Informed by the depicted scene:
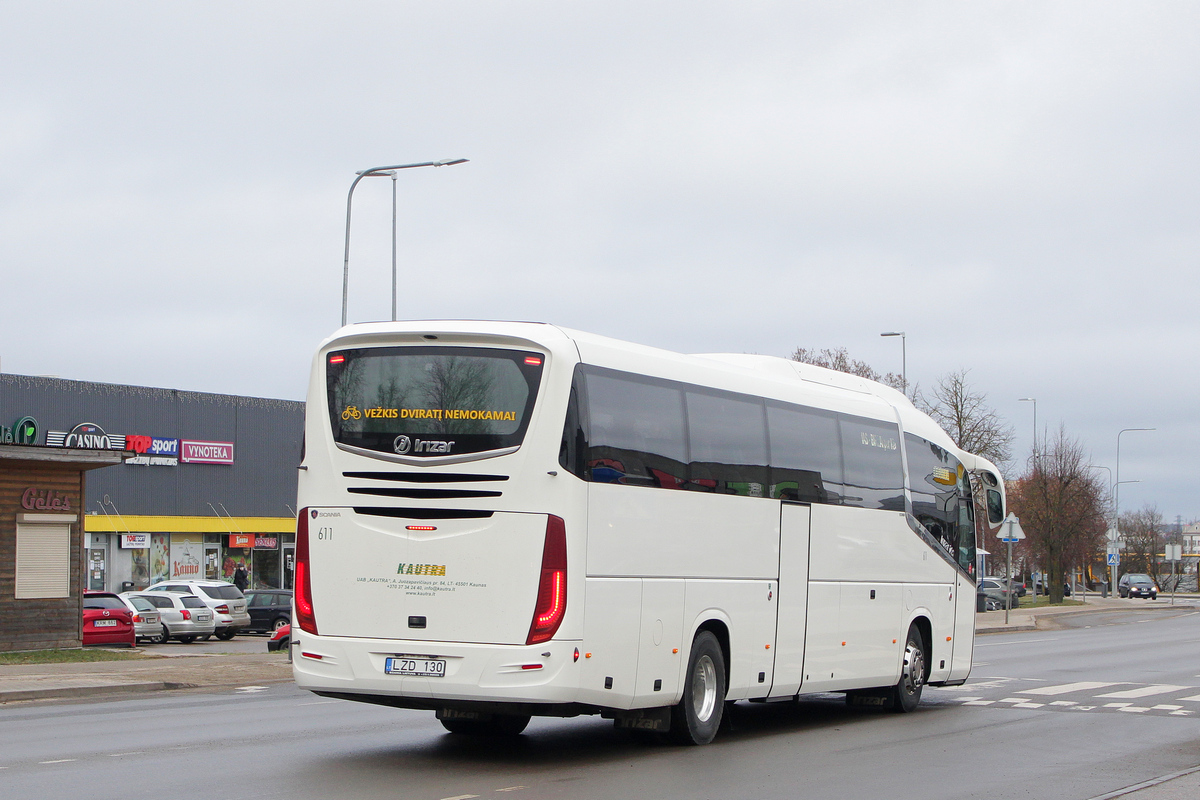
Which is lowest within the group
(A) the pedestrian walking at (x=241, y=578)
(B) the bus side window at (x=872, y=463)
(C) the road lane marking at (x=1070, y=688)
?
(A) the pedestrian walking at (x=241, y=578)

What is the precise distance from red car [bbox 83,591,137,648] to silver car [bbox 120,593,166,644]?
2.62 meters

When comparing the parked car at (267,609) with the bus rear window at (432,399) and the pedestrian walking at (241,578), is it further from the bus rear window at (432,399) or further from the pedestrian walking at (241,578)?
the bus rear window at (432,399)

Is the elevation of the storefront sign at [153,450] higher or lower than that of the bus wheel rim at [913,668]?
higher

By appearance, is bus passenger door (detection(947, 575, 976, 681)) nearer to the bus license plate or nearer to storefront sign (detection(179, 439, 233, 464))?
the bus license plate

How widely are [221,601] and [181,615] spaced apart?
1.73 m

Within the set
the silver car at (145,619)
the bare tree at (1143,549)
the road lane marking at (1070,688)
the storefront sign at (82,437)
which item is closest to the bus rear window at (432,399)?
the road lane marking at (1070,688)

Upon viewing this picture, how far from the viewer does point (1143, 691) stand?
1970cm

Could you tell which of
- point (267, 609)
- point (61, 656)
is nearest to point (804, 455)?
point (61, 656)

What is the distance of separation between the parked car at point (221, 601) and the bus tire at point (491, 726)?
24312mm

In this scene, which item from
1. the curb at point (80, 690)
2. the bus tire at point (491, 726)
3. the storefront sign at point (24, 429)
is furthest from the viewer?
the storefront sign at point (24, 429)

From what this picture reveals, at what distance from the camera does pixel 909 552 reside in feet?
54.6

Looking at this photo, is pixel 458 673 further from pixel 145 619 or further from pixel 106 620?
pixel 145 619

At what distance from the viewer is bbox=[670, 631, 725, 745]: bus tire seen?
12461 mm

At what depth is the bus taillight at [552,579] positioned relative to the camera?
1083 centimetres
